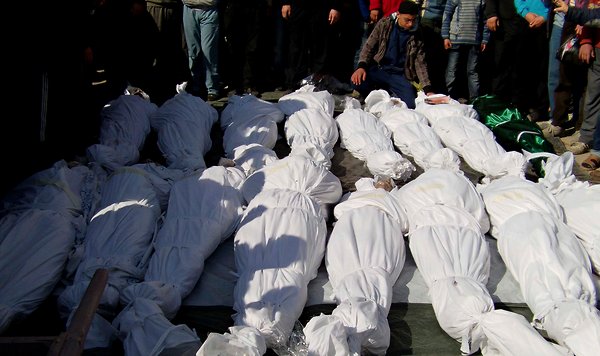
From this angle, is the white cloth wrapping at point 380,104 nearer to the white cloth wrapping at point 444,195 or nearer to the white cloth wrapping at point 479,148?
the white cloth wrapping at point 479,148

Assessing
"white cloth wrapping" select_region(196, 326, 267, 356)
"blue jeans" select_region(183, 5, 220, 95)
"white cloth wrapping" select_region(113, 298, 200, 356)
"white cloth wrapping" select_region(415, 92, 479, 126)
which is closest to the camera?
"white cloth wrapping" select_region(196, 326, 267, 356)

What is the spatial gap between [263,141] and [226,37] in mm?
2525

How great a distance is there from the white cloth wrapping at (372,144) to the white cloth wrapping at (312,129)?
0.13 meters

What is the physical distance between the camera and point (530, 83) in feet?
22.6

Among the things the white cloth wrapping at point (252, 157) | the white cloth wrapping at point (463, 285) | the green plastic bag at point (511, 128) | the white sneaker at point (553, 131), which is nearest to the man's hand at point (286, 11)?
the green plastic bag at point (511, 128)

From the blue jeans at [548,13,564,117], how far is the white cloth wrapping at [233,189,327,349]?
3778 millimetres

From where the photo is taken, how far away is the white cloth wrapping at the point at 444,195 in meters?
3.63

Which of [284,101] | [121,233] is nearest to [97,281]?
[121,233]

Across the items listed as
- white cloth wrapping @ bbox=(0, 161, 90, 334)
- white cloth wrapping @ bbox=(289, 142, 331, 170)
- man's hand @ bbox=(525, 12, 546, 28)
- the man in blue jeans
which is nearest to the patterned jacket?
the man in blue jeans

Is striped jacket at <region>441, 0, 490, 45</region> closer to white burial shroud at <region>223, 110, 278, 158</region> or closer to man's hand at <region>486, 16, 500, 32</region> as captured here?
man's hand at <region>486, 16, 500, 32</region>

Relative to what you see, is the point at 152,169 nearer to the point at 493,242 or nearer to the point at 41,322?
the point at 41,322

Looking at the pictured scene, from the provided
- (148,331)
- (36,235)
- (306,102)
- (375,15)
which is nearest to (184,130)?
(306,102)

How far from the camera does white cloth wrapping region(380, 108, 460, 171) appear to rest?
14.4 feet

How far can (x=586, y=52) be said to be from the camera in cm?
558
